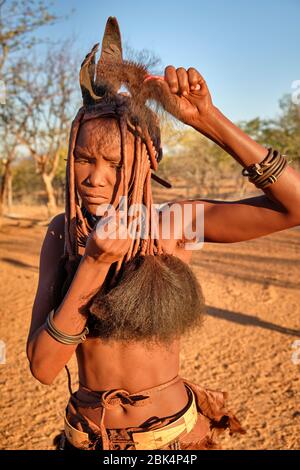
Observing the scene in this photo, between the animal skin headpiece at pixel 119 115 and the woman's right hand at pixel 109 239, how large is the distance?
0.22 metres

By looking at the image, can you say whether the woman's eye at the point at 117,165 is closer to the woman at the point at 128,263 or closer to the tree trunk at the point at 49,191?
the woman at the point at 128,263

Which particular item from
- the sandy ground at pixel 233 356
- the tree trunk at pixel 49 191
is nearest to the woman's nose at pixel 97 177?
the sandy ground at pixel 233 356

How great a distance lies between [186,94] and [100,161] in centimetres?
35

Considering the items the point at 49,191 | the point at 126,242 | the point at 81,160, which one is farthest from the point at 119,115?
the point at 49,191

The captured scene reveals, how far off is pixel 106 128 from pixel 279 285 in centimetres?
634

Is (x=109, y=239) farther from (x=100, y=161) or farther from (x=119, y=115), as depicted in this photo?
(x=119, y=115)

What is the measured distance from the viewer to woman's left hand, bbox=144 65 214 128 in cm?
119

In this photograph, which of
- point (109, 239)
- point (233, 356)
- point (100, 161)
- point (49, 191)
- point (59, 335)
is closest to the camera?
point (109, 239)

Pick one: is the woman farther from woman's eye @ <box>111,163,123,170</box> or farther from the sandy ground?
the sandy ground

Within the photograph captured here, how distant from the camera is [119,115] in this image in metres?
1.29

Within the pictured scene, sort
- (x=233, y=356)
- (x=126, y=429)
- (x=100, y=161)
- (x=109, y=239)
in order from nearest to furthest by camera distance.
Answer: (x=109, y=239)
(x=100, y=161)
(x=126, y=429)
(x=233, y=356)

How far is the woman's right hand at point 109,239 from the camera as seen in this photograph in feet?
3.49

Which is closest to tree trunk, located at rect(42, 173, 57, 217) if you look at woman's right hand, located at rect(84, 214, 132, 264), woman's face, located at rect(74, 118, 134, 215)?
woman's face, located at rect(74, 118, 134, 215)

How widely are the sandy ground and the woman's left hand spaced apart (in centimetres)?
174
